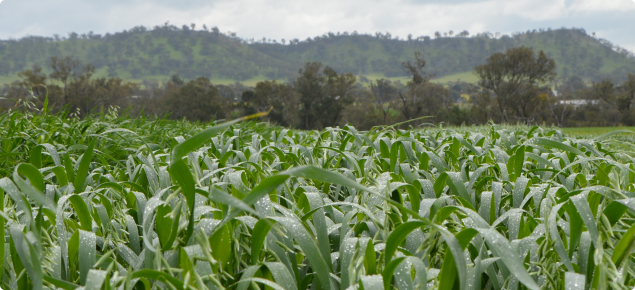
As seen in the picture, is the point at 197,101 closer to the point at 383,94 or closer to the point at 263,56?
the point at 383,94

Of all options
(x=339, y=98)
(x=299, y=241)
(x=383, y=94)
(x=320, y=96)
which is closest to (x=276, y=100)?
(x=320, y=96)

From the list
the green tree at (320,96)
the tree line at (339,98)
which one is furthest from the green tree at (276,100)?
the green tree at (320,96)

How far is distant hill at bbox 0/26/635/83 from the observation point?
117438mm

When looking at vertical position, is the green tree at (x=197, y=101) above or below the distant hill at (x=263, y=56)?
below

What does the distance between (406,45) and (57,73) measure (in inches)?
5817

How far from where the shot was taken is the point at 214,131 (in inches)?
22.7

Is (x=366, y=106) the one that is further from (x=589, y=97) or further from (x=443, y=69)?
(x=443, y=69)

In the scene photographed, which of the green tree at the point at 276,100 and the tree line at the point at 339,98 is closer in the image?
the tree line at the point at 339,98

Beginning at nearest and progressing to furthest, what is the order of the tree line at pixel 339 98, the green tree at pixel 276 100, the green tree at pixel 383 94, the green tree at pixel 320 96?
Result: the tree line at pixel 339 98 < the green tree at pixel 276 100 < the green tree at pixel 320 96 < the green tree at pixel 383 94

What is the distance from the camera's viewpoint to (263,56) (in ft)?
488

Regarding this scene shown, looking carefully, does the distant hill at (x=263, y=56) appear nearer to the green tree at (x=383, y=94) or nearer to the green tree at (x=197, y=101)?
the green tree at (x=383, y=94)

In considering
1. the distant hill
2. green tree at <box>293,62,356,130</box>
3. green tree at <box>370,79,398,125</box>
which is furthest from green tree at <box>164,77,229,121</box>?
the distant hill

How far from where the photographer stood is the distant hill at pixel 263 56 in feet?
385

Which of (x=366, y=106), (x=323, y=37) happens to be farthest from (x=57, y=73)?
(x=323, y=37)
